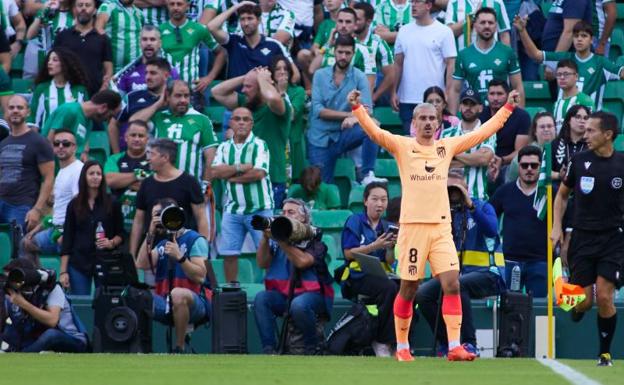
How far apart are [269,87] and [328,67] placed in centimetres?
106

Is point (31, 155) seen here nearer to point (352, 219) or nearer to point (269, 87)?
point (269, 87)

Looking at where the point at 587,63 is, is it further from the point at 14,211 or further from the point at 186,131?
the point at 14,211

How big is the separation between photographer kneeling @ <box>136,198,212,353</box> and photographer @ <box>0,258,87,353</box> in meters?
0.74

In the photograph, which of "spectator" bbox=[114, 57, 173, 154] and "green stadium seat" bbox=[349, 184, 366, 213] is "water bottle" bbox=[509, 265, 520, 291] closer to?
"green stadium seat" bbox=[349, 184, 366, 213]

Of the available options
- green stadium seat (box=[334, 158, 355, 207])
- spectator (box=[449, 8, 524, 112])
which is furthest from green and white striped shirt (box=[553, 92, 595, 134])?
green stadium seat (box=[334, 158, 355, 207])

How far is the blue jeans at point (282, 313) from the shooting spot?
45.7 feet

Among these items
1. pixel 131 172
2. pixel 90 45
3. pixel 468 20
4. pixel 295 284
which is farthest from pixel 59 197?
pixel 468 20

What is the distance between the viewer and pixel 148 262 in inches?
571

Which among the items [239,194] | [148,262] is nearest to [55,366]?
[148,262]

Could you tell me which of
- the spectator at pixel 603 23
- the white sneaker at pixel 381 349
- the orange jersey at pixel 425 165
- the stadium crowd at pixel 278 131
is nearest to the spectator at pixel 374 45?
the stadium crowd at pixel 278 131

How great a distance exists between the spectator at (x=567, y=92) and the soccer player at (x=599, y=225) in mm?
4011

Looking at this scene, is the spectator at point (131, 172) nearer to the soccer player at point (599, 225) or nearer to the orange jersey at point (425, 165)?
→ the orange jersey at point (425, 165)

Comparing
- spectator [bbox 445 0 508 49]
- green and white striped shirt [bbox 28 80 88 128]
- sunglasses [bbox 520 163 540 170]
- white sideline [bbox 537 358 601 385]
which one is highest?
spectator [bbox 445 0 508 49]

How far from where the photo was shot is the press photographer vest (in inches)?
556
